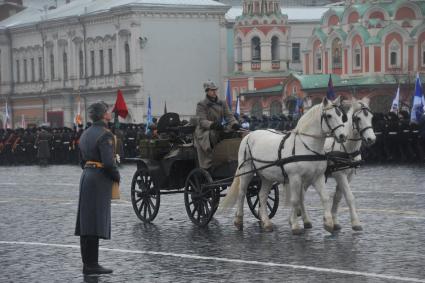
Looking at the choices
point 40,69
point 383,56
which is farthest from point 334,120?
point 40,69

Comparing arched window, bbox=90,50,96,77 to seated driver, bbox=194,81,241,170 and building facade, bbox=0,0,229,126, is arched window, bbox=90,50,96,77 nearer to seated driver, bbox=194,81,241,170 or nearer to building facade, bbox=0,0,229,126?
building facade, bbox=0,0,229,126

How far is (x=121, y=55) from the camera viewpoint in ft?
241

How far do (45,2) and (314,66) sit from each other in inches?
1094

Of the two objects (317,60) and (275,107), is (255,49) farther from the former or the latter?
(275,107)

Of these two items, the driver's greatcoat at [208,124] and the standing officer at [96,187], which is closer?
the standing officer at [96,187]

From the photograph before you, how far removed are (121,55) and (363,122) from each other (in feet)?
192

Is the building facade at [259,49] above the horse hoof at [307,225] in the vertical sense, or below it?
above

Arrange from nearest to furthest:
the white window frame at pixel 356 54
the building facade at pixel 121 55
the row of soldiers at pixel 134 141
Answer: the row of soldiers at pixel 134 141
the white window frame at pixel 356 54
the building facade at pixel 121 55

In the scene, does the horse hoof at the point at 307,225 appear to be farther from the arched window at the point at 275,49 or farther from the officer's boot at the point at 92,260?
the arched window at the point at 275,49

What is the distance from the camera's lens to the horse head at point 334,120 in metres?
14.4

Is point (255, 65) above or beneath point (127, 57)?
beneath

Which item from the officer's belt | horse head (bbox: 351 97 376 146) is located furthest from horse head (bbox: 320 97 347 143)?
the officer's belt

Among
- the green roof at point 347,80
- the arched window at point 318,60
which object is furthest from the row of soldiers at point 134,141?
the arched window at point 318,60

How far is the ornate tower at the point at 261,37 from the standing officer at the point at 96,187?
6663cm
